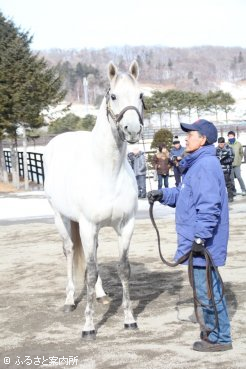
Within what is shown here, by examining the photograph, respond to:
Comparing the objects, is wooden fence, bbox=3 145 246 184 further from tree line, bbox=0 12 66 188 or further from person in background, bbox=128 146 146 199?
person in background, bbox=128 146 146 199

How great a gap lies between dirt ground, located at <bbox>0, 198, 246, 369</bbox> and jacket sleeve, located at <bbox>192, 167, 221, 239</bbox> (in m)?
0.99

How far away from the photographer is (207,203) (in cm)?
423

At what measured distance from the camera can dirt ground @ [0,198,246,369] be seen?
15.1ft

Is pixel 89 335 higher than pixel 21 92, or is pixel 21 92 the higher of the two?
pixel 21 92

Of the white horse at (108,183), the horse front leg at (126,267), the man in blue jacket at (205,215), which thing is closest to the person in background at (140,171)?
the white horse at (108,183)

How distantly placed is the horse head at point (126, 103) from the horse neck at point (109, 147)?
113 mm

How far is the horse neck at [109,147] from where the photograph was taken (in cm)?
525

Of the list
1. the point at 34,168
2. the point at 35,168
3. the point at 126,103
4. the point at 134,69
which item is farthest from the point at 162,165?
the point at 34,168

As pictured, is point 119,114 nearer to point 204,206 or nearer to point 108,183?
point 108,183

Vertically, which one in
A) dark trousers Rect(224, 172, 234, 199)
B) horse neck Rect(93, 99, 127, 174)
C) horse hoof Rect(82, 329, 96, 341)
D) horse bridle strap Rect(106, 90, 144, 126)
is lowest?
dark trousers Rect(224, 172, 234, 199)

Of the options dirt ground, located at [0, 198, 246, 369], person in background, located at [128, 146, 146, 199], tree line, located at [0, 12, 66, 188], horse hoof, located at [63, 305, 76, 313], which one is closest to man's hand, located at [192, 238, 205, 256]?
dirt ground, located at [0, 198, 246, 369]

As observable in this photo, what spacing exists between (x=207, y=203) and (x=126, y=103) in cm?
119

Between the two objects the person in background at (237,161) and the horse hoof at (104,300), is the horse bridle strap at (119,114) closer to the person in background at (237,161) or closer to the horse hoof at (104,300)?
the horse hoof at (104,300)

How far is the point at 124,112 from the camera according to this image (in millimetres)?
4828
